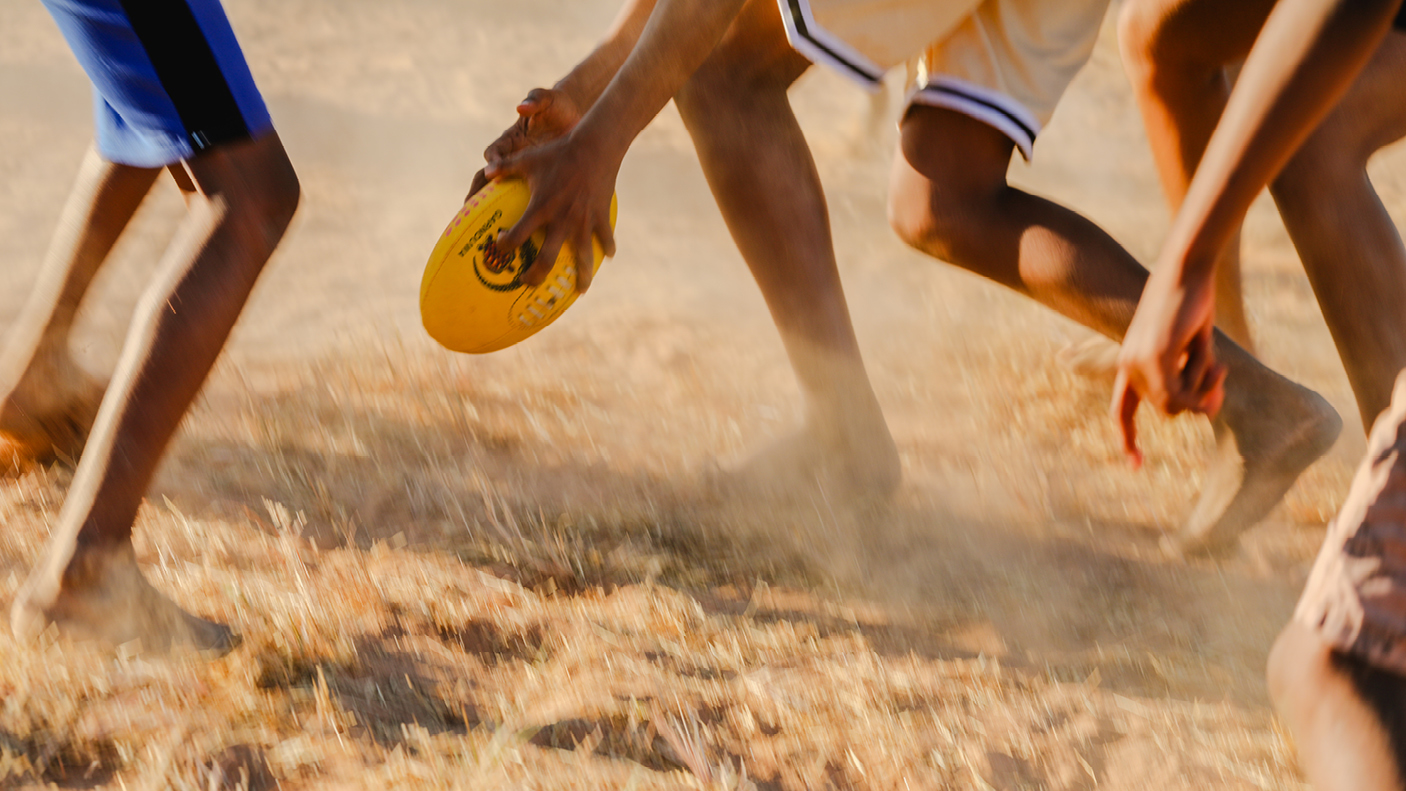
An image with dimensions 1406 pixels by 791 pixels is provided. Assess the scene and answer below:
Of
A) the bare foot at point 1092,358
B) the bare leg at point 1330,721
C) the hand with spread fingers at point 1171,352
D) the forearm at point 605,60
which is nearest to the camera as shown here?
the bare leg at point 1330,721

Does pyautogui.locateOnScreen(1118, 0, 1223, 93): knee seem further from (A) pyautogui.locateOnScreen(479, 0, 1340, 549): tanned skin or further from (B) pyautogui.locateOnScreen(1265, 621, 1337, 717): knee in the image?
(B) pyautogui.locateOnScreen(1265, 621, 1337, 717): knee

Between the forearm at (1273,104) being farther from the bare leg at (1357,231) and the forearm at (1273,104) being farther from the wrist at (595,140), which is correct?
the wrist at (595,140)

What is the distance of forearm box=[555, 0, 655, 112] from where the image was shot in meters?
1.98

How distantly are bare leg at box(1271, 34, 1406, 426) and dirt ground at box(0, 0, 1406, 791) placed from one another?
0.52 meters

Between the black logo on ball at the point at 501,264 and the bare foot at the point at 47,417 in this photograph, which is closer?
the black logo on ball at the point at 501,264

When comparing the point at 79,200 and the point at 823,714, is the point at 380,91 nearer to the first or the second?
the point at 79,200

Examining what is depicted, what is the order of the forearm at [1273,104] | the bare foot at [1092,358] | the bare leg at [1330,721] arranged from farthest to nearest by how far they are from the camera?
the bare foot at [1092,358] < the forearm at [1273,104] < the bare leg at [1330,721]

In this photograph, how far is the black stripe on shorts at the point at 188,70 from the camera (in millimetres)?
1530

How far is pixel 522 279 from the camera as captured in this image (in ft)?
5.51

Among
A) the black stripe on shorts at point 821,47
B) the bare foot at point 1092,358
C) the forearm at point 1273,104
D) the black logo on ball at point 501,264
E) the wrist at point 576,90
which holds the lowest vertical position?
the bare foot at point 1092,358

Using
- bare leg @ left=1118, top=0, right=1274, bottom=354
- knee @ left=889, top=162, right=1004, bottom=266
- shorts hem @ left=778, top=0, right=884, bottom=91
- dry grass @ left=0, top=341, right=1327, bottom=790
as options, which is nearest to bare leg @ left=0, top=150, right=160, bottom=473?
dry grass @ left=0, top=341, right=1327, bottom=790

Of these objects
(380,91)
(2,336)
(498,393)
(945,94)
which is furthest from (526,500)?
(380,91)

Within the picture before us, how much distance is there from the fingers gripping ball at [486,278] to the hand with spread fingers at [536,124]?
0.12 meters

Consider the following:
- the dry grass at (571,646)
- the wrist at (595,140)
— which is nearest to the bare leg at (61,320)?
the dry grass at (571,646)
